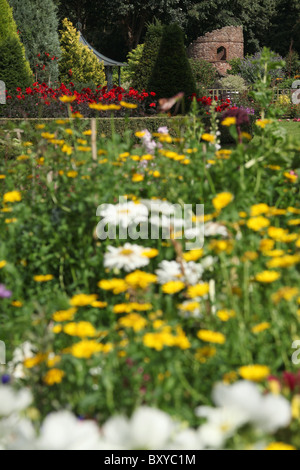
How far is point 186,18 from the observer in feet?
111

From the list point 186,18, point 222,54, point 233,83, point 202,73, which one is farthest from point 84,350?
point 186,18

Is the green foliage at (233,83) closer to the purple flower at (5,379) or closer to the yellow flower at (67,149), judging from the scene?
the yellow flower at (67,149)

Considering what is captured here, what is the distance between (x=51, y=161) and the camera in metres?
3.35

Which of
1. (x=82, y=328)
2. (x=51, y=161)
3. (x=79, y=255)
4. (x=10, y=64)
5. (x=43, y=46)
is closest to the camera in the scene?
(x=82, y=328)

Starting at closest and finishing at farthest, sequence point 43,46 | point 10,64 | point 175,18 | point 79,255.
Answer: point 79,255 → point 10,64 → point 43,46 → point 175,18

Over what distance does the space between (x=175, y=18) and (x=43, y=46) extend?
1655cm

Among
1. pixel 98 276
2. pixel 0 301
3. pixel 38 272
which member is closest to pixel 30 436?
pixel 0 301

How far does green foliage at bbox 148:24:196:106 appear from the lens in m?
9.70

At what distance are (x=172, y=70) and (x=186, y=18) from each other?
26.2 metres

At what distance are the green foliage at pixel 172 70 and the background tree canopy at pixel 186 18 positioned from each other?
24281mm

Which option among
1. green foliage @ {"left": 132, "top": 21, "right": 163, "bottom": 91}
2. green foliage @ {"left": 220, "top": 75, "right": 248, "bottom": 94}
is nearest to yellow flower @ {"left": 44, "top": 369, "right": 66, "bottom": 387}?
green foliage @ {"left": 132, "top": 21, "right": 163, "bottom": 91}

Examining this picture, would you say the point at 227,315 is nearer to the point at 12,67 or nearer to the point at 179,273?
the point at 179,273

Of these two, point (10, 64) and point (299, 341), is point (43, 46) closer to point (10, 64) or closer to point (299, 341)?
point (10, 64)

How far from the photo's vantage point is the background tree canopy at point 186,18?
110 feet
